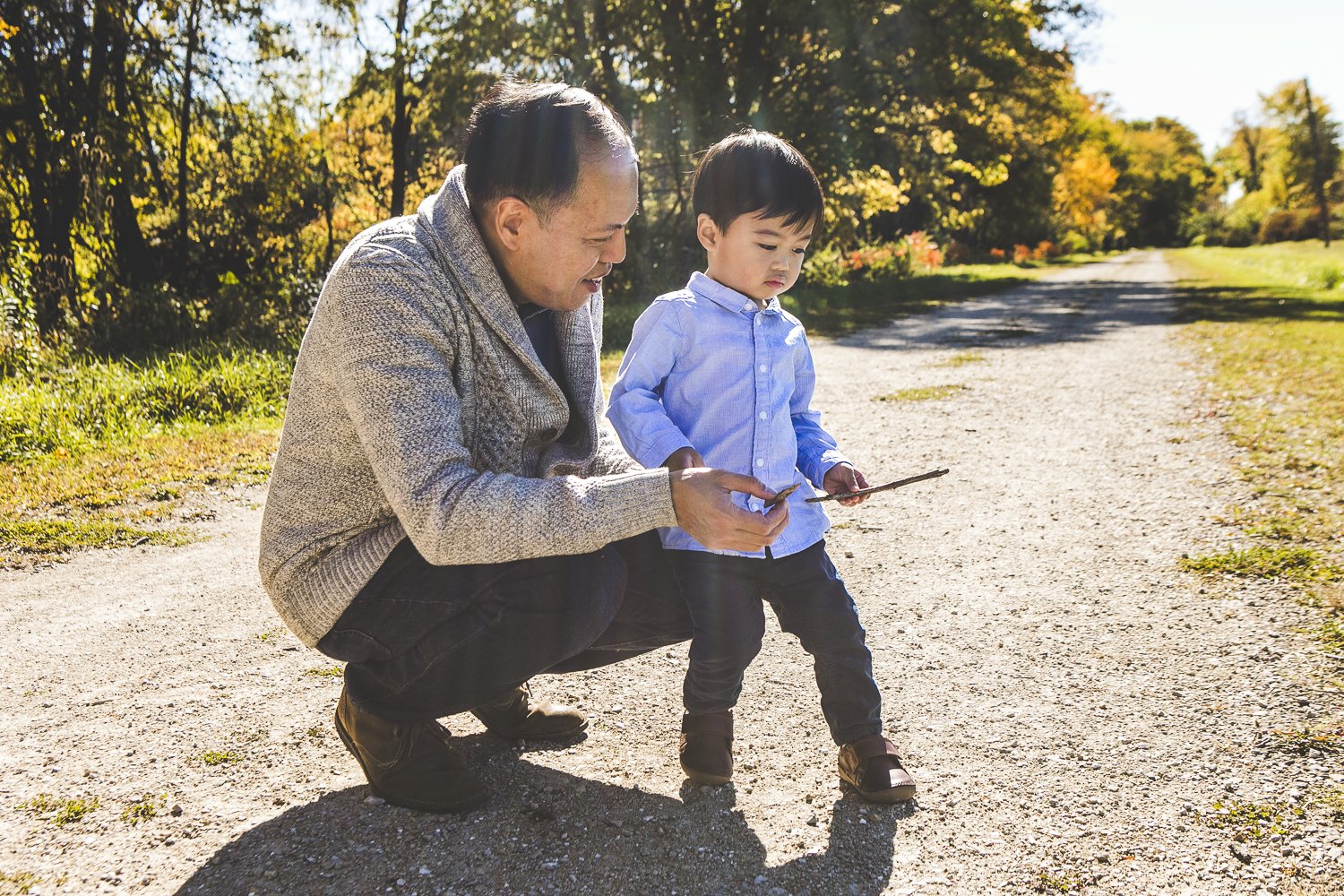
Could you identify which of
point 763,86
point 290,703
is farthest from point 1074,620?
point 763,86

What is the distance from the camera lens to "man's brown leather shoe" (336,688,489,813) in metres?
1.94

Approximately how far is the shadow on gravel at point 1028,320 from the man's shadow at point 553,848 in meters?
8.02

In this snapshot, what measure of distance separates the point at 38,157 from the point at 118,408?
14.3ft

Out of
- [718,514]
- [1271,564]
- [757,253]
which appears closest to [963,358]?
[1271,564]

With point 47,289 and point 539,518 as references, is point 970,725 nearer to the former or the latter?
point 539,518

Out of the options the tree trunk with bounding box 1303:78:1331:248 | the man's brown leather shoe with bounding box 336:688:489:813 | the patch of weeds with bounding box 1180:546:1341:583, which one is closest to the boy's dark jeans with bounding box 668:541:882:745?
the man's brown leather shoe with bounding box 336:688:489:813

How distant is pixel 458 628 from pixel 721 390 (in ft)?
2.64

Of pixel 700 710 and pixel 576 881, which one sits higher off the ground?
pixel 700 710

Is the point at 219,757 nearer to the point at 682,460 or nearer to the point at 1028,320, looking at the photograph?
the point at 682,460

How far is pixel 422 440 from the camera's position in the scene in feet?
5.54

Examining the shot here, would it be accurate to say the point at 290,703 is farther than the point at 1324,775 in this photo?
Yes

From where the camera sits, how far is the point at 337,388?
70.9 inches

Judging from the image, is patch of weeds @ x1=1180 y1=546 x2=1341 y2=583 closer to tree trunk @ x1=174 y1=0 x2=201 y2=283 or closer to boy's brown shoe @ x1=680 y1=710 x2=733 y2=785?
boy's brown shoe @ x1=680 y1=710 x2=733 y2=785

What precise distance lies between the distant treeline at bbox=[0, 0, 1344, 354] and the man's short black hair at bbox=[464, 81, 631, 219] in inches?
135
